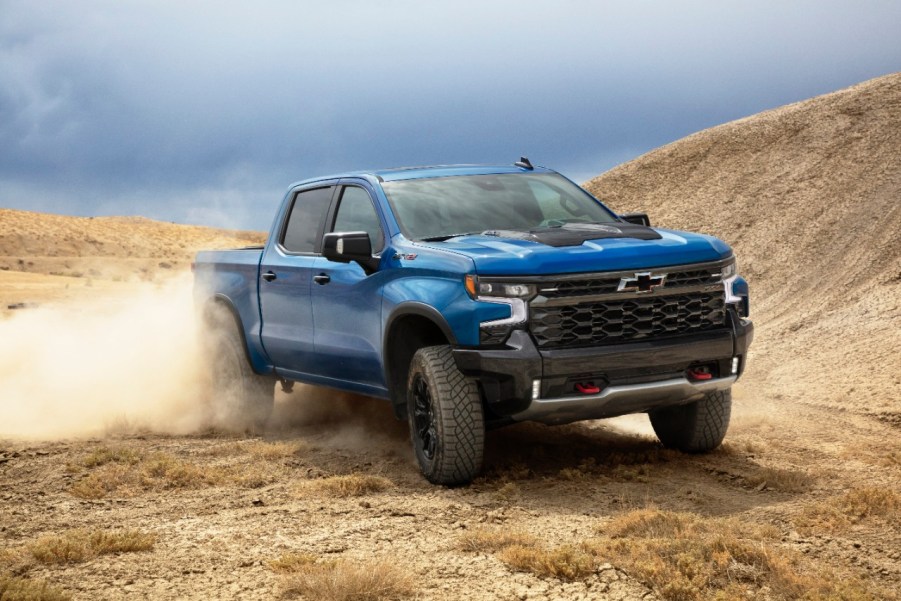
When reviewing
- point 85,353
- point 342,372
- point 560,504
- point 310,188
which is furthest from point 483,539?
point 85,353

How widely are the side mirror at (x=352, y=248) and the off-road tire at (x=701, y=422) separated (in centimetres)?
259

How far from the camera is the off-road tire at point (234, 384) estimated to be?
10.4m

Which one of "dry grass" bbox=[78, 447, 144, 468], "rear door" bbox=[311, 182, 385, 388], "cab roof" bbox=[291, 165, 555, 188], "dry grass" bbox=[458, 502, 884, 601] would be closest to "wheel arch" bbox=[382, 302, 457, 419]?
"rear door" bbox=[311, 182, 385, 388]

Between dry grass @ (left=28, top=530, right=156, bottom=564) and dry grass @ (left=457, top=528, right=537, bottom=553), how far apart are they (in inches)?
70.6

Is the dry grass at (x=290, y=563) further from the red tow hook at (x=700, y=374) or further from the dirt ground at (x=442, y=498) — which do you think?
the red tow hook at (x=700, y=374)

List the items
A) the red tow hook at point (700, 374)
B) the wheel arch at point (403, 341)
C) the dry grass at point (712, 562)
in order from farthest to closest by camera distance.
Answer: the wheel arch at point (403, 341) → the red tow hook at point (700, 374) → the dry grass at point (712, 562)

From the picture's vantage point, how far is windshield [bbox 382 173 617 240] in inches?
318

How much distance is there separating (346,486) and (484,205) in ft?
7.66

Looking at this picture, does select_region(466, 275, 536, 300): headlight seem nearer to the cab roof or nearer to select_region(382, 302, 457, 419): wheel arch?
select_region(382, 302, 457, 419): wheel arch

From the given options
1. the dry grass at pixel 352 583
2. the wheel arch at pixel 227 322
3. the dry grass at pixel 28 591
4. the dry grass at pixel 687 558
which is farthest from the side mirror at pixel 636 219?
the dry grass at pixel 28 591

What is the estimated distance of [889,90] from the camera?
2947 cm

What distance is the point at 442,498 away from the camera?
7.20 m

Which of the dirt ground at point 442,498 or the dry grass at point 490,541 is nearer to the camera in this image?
the dirt ground at point 442,498

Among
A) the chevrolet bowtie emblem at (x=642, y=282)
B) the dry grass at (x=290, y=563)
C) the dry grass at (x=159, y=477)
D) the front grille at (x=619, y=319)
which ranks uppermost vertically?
the chevrolet bowtie emblem at (x=642, y=282)
